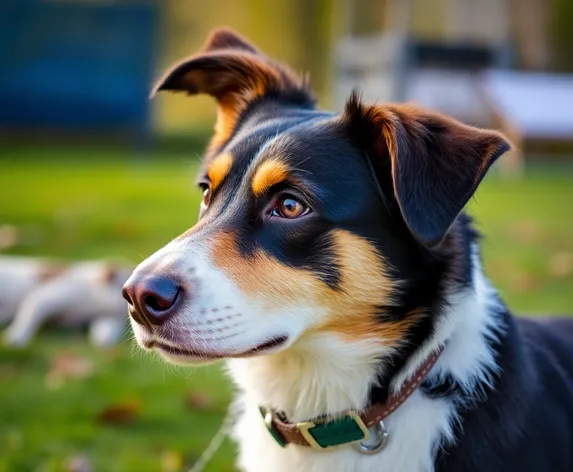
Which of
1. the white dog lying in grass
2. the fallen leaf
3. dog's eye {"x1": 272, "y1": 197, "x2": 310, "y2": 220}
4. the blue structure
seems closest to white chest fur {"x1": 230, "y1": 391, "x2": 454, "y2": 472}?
dog's eye {"x1": 272, "y1": 197, "x2": 310, "y2": 220}

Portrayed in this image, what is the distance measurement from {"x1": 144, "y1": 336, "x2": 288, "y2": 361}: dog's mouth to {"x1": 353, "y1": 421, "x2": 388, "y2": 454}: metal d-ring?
410 millimetres

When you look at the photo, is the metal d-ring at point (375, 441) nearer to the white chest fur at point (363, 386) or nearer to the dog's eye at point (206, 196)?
the white chest fur at point (363, 386)

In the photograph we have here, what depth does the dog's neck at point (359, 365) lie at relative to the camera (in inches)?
90.0

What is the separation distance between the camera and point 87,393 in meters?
3.97

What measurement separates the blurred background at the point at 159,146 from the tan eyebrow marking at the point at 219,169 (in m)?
0.55

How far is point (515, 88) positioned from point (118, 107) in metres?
8.21

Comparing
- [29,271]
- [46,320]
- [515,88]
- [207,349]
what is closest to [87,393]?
[46,320]

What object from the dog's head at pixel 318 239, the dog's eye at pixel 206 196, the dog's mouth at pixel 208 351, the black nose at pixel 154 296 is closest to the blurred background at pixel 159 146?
the dog's head at pixel 318 239

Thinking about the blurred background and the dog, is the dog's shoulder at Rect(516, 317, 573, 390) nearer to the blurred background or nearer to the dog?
the dog

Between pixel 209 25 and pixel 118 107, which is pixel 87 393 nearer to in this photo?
pixel 118 107

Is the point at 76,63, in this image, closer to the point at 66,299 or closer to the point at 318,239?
the point at 66,299

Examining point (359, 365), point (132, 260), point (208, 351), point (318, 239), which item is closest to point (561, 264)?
point (132, 260)

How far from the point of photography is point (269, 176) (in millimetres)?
2305

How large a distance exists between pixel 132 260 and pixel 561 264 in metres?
3.89
